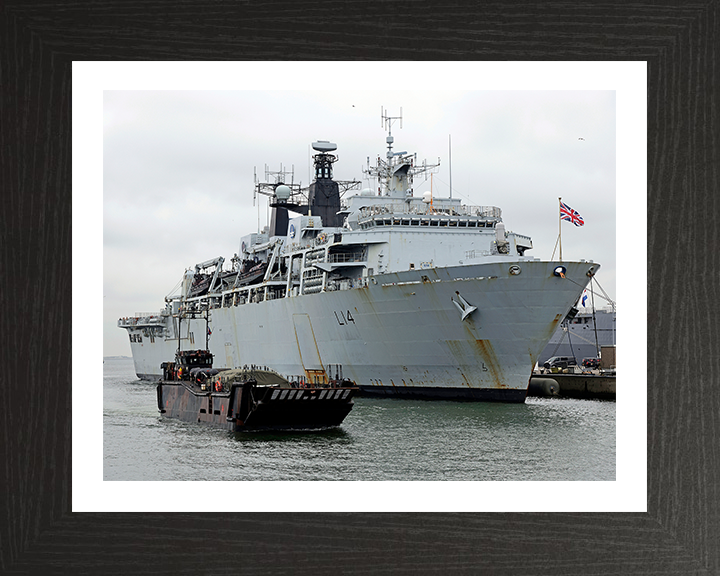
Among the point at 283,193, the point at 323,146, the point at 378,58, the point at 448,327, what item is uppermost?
the point at 323,146

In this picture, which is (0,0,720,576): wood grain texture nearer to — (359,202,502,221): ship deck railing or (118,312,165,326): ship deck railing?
(359,202,502,221): ship deck railing

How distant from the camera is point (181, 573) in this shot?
248 inches

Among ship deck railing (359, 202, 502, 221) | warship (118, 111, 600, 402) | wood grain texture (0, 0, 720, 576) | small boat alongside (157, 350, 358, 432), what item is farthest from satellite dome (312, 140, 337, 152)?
wood grain texture (0, 0, 720, 576)

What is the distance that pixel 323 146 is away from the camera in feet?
95.3

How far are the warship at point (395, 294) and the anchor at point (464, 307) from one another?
0.03 m

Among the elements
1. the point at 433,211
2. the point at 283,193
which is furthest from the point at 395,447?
the point at 283,193

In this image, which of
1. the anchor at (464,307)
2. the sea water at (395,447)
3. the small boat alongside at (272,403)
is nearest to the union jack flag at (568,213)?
the anchor at (464,307)

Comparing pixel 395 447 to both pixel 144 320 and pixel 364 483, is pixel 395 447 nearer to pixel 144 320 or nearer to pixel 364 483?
pixel 364 483

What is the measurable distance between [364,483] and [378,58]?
3.20 meters

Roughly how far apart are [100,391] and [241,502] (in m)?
1.36

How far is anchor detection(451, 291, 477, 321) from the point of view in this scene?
18359 millimetres

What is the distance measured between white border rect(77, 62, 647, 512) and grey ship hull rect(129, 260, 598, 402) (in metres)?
11.3

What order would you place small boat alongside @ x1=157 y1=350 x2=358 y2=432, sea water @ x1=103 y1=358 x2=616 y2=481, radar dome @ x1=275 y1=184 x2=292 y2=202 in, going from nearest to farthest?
sea water @ x1=103 y1=358 x2=616 y2=481 → small boat alongside @ x1=157 y1=350 x2=358 y2=432 → radar dome @ x1=275 y1=184 x2=292 y2=202

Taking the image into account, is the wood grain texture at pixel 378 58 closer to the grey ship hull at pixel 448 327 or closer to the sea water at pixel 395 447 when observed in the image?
the sea water at pixel 395 447
